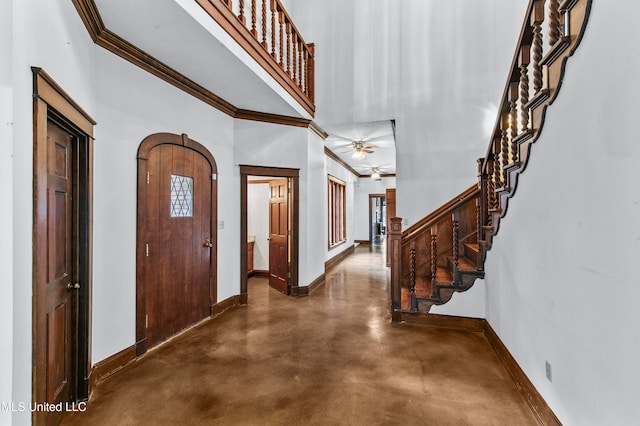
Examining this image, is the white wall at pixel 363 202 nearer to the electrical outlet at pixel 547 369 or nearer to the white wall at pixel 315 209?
the white wall at pixel 315 209

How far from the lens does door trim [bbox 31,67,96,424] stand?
1.56 metres

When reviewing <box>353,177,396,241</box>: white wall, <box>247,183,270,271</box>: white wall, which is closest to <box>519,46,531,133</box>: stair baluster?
<box>247,183,270,271</box>: white wall

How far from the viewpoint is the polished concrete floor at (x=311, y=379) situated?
2084 mm

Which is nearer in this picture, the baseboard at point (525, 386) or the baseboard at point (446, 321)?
the baseboard at point (525, 386)

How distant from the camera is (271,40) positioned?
3.98 metres

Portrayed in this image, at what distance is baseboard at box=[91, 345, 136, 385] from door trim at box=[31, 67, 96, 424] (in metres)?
0.20

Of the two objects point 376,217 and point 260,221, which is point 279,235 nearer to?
point 260,221

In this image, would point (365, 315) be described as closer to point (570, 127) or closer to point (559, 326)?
point (559, 326)

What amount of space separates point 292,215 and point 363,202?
7.25 metres

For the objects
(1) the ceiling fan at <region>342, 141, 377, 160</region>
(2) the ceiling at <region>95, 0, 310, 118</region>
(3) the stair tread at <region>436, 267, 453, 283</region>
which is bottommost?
(3) the stair tread at <region>436, 267, 453, 283</region>

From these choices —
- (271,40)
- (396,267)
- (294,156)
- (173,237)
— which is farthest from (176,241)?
(271,40)

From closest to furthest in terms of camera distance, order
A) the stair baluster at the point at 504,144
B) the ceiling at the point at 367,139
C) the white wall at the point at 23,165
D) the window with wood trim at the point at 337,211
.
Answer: the white wall at the point at 23,165
the stair baluster at the point at 504,144
the ceiling at the point at 367,139
the window with wood trim at the point at 337,211

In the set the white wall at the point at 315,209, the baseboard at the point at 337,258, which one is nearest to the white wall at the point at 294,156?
the white wall at the point at 315,209

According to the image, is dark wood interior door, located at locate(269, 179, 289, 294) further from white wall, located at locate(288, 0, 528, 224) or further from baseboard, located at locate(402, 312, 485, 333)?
baseboard, located at locate(402, 312, 485, 333)
